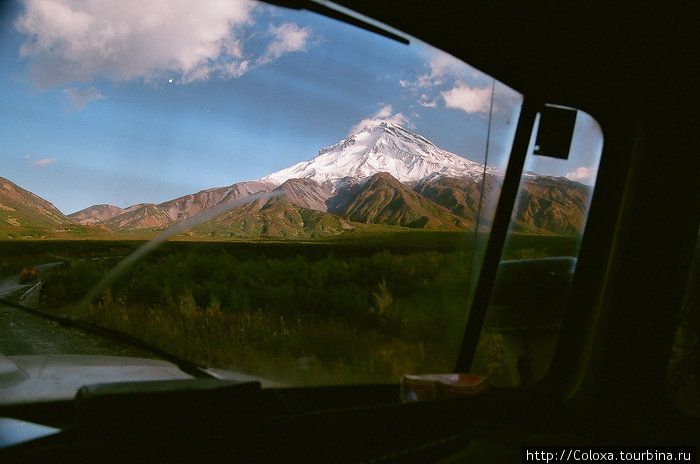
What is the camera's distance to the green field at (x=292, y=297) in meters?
2.02

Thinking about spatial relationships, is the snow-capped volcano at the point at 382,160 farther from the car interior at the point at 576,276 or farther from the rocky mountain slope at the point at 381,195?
the car interior at the point at 576,276

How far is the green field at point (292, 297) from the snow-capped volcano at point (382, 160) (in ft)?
1.22

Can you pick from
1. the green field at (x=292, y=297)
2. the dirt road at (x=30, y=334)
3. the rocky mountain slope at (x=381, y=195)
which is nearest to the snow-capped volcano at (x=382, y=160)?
the rocky mountain slope at (x=381, y=195)

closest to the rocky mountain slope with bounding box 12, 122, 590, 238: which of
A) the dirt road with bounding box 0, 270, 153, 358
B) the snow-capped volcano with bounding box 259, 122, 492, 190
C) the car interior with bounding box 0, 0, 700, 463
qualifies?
the snow-capped volcano with bounding box 259, 122, 492, 190

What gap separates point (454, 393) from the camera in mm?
2463

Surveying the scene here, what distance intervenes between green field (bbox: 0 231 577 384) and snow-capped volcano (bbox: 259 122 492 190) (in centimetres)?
37

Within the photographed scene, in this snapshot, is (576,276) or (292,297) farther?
(576,276)

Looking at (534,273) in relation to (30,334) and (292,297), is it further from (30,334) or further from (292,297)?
(30,334)

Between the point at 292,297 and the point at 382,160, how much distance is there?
1042 mm

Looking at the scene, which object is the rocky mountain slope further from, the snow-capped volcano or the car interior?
the car interior

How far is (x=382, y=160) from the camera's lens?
298 centimetres

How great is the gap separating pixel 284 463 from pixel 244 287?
844mm

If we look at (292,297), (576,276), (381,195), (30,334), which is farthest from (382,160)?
(30,334)

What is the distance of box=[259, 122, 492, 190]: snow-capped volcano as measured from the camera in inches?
102
